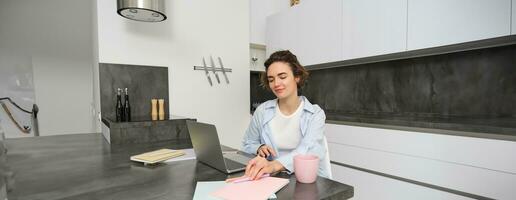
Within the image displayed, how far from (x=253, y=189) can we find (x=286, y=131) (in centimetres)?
59

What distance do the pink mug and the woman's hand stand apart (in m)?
0.09

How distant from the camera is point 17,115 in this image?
3.05 m

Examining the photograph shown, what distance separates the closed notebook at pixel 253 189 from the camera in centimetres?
61

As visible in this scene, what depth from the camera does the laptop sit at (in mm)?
820

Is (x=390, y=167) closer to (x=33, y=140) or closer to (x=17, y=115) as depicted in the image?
(x=33, y=140)

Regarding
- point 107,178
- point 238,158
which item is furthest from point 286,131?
point 107,178

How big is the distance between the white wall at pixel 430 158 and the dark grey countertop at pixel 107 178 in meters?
1.07

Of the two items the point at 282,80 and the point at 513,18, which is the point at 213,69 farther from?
the point at 513,18

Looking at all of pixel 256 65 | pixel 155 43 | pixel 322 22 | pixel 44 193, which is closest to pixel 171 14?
pixel 155 43

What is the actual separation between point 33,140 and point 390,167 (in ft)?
6.83

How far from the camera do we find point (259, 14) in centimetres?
295

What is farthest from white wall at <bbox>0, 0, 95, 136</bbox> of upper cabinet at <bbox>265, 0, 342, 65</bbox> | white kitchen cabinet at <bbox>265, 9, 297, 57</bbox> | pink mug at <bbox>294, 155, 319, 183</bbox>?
pink mug at <bbox>294, 155, 319, 183</bbox>

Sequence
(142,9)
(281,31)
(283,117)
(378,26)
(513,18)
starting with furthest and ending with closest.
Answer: (281,31), (378,26), (142,9), (513,18), (283,117)

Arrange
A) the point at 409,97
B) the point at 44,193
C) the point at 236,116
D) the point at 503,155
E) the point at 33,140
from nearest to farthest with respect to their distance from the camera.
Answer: the point at 44,193 → the point at 503,155 → the point at 33,140 → the point at 409,97 → the point at 236,116
